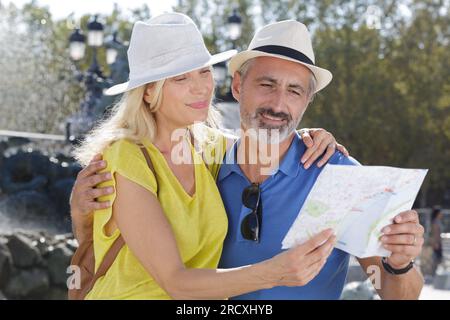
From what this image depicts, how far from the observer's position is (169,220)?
2.90 metres

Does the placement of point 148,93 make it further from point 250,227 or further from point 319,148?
point 319,148

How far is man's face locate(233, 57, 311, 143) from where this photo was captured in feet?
11.1

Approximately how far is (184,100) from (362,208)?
0.72 m

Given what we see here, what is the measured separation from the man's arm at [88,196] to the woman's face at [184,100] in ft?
0.90

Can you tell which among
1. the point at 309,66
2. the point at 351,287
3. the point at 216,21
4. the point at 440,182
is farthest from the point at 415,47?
the point at 309,66

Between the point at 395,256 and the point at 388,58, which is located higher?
the point at 388,58

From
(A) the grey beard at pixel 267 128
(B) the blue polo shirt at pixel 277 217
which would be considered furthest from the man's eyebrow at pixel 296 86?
(B) the blue polo shirt at pixel 277 217

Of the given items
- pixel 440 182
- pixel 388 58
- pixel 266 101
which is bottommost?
pixel 440 182

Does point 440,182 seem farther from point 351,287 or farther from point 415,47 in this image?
point 351,287

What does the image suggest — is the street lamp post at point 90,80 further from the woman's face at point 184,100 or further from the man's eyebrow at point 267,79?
the woman's face at point 184,100

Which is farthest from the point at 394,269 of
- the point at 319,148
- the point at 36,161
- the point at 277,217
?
the point at 36,161

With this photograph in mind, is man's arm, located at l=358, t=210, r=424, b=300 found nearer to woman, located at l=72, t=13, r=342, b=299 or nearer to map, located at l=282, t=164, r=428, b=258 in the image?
map, located at l=282, t=164, r=428, b=258

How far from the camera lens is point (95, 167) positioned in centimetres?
296
